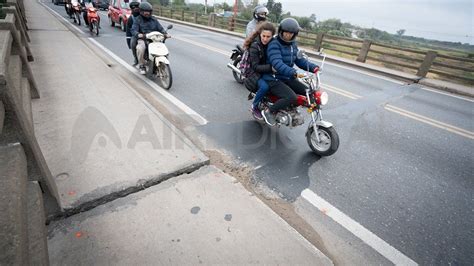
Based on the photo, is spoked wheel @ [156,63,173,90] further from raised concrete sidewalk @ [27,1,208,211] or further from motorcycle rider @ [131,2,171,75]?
raised concrete sidewalk @ [27,1,208,211]

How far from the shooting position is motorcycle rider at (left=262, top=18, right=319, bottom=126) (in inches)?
147

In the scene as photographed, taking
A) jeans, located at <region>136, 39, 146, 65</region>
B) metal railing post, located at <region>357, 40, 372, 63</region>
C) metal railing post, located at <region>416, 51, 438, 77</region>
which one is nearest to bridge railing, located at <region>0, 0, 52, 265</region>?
jeans, located at <region>136, 39, 146, 65</region>

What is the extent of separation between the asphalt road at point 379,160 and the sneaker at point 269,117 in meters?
0.24

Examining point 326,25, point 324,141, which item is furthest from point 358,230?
point 326,25

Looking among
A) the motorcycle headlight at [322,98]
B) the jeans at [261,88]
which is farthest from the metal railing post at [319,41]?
the motorcycle headlight at [322,98]

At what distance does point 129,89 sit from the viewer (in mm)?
5219

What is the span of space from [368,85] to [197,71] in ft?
19.7

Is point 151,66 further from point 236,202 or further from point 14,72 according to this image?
point 236,202

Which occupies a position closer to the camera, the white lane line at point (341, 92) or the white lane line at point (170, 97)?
the white lane line at point (170, 97)

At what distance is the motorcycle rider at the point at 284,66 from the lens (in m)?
3.73

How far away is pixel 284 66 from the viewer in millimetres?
3752

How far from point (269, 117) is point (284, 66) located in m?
1.01

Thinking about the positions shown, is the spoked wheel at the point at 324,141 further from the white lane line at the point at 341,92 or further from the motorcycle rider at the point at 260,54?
the white lane line at the point at 341,92

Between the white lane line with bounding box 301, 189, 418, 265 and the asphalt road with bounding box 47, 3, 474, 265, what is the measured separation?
3.0 inches
